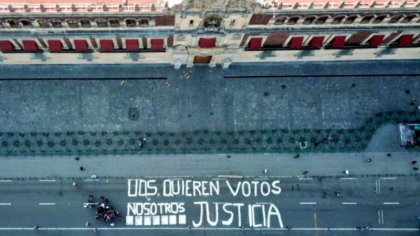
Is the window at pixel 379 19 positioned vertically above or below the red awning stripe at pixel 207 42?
above

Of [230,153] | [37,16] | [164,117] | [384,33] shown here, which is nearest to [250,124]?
[230,153]

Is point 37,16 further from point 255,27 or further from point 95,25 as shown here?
point 255,27

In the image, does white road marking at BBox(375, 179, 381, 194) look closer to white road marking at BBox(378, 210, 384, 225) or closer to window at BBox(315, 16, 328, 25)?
white road marking at BBox(378, 210, 384, 225)

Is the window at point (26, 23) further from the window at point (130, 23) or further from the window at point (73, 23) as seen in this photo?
the window at point (130, 23)

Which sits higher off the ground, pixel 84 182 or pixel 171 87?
pixel 171 87

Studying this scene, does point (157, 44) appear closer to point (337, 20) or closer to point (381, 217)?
point (337, 20)

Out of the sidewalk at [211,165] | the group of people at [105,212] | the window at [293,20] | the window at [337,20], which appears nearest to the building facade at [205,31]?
the window at [337,20]

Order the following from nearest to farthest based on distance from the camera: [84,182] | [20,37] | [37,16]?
[37,16] < [20,37] < [84,182]
